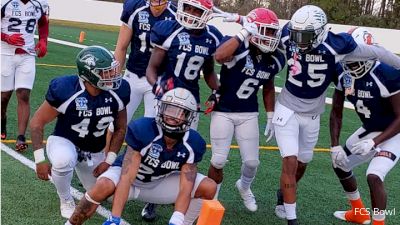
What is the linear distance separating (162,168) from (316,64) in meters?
1.59

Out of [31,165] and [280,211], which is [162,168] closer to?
[280,211]

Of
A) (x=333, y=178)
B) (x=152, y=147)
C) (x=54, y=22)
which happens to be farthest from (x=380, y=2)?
(x=152, y=147)

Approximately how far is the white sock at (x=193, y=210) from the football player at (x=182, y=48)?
97 centimetres

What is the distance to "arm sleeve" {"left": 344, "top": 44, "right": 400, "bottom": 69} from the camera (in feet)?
15.9

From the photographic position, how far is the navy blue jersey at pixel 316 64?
4910 mm

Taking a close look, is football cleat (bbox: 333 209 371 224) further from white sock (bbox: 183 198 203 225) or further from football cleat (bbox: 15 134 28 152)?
football cleat (bbox: 15 134 28 152)

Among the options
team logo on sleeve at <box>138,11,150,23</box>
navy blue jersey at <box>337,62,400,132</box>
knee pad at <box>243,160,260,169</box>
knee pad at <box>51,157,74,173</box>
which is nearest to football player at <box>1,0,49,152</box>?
team logo on sleeve at <box>138,11,150,23</box>

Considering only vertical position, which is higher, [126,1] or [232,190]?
[126,1]

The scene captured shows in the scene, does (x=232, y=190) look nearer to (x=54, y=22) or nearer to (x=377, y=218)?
(x=377, y=218)

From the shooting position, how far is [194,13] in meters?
4.86

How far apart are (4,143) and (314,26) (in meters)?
3.36

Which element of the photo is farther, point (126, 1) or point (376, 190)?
point (126, 1)

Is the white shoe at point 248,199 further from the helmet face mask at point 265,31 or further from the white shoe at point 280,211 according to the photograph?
the helmet face mask at point 265,31

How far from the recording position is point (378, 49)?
193 inches
